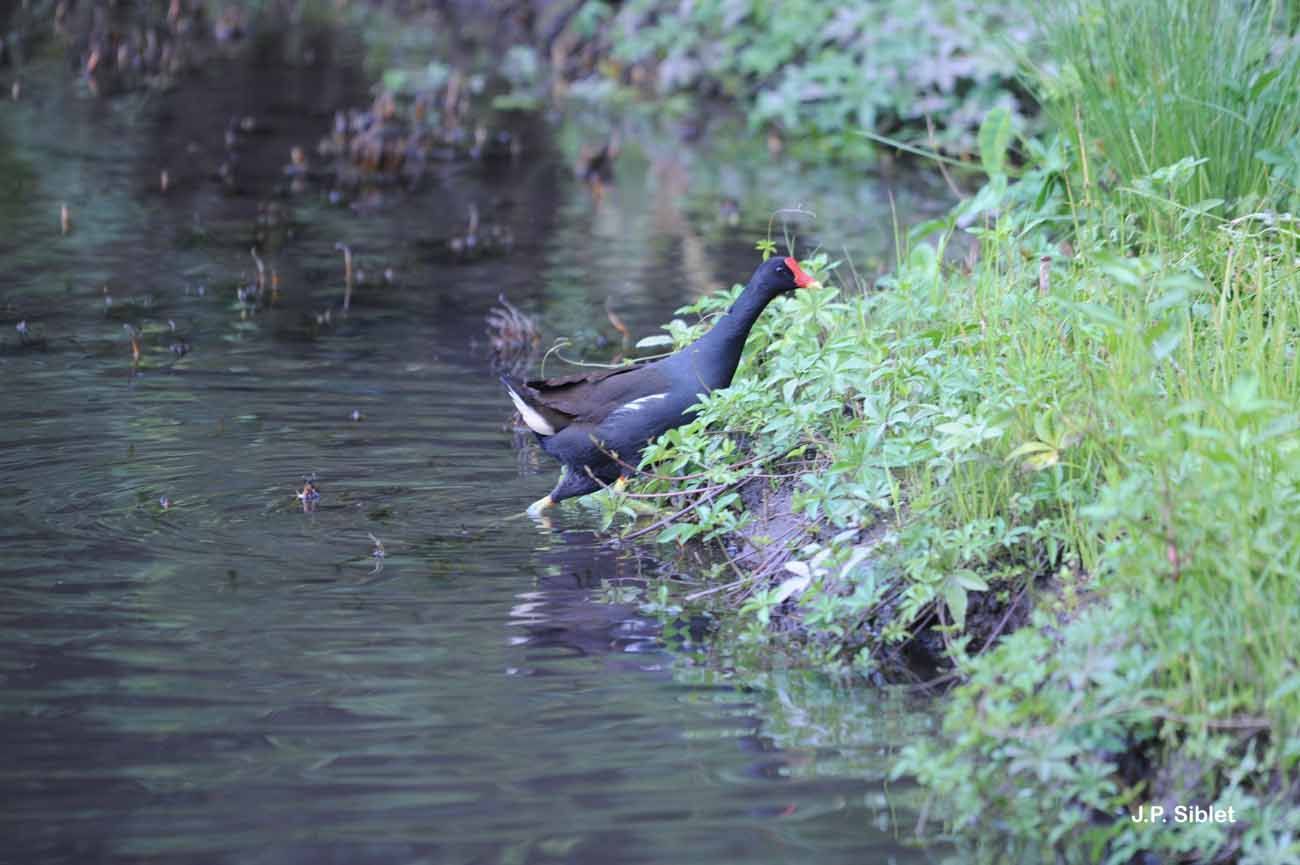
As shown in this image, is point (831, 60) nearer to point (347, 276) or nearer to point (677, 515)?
point (347, 276)

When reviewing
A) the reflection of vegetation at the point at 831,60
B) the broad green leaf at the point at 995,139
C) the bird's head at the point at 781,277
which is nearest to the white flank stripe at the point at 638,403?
the bird's head at the point at 781,277

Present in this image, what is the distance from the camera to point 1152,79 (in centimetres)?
702

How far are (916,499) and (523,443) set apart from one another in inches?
118

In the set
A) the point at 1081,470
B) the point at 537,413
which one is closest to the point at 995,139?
the point at 537,413

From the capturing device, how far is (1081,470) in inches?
202

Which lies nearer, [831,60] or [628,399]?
[628,399]

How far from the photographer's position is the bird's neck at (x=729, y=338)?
270 inches

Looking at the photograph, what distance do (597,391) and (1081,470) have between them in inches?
92.7

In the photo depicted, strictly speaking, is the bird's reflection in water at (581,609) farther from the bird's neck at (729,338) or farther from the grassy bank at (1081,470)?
the bird's neck at (729,338)

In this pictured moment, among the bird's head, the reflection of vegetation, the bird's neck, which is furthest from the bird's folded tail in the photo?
the reflection of vegetation

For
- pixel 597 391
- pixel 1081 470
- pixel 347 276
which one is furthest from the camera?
pixel 347 276

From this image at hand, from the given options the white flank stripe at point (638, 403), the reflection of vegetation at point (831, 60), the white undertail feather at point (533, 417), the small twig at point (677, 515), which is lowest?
the small twig at point (677, 515)

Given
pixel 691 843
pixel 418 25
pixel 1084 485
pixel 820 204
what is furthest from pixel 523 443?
pixel 418 25

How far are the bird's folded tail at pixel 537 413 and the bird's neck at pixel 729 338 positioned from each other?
61 centimetres
